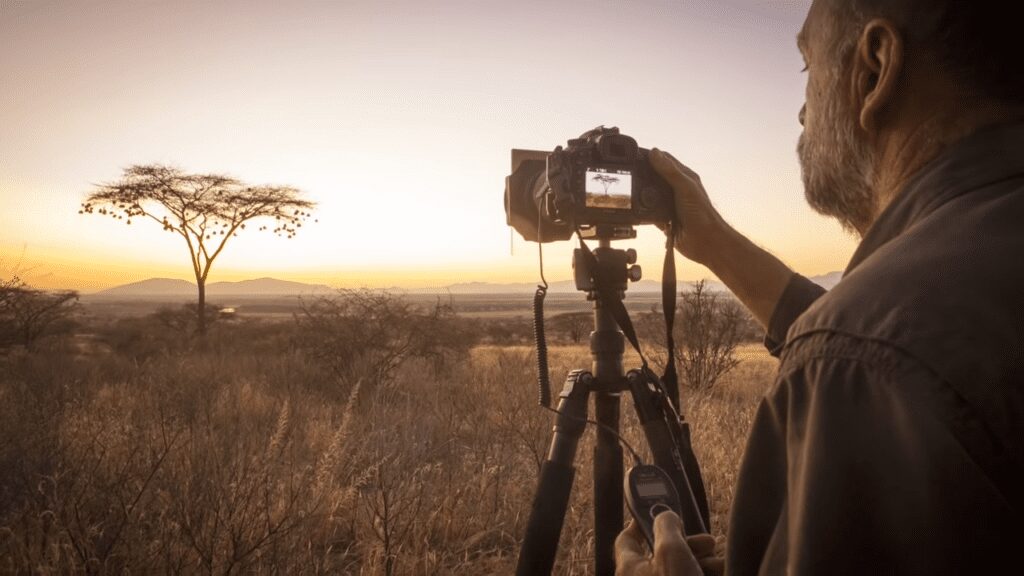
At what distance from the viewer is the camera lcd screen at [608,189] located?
1.97 meters

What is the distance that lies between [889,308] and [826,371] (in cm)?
9

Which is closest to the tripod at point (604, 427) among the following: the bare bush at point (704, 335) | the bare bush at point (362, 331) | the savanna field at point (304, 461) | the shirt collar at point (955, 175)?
the savanna field at point (304, 461)

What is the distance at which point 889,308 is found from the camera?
0.61m

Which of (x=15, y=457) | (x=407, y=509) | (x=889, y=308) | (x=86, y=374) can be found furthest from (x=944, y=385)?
(x=86, y=374)

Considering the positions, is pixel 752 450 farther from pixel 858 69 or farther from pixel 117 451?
pixel 117 451

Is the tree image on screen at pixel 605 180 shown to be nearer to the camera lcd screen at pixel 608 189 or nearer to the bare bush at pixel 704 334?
the camera lcd screen at pixel 608 189

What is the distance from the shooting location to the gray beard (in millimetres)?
1035

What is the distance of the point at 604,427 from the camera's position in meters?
2.04

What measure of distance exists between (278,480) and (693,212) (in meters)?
2.91

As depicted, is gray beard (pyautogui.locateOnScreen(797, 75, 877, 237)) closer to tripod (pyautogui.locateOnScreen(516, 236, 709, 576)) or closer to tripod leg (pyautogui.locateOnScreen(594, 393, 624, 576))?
tripod (pyautogui.locateOnScreen(516, 236, 709, 576))

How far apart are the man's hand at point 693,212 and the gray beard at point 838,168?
2.62 feet

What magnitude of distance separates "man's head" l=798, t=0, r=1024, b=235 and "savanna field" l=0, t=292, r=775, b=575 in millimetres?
2363

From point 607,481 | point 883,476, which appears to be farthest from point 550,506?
point 883,476

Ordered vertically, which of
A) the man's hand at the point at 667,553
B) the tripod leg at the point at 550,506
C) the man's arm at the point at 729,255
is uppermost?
the man's arm at the point at 729,255
